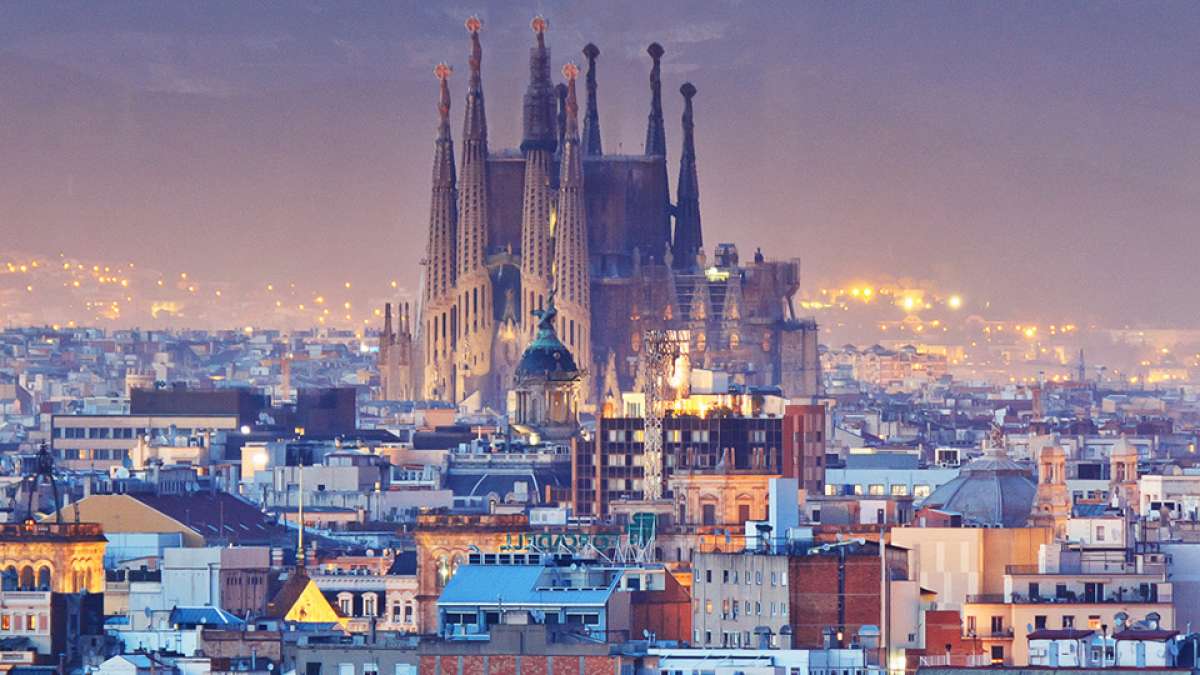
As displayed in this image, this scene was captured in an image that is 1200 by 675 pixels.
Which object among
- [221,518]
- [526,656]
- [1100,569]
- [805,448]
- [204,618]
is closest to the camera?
[526,656]

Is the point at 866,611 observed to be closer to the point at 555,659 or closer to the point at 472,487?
the point at 555,659

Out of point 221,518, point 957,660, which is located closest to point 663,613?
point 957,660

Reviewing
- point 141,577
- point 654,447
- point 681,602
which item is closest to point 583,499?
point 654,447

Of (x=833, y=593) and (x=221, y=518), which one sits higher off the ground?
(x=221, y=518)

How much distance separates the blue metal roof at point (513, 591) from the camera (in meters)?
80.4

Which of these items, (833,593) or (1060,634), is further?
(833,593)

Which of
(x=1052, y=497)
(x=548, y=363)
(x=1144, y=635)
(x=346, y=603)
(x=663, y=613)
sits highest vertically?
(x=548, y=363)

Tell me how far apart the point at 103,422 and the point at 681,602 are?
99.0 metres

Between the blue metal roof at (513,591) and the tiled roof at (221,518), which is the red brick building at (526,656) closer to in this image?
the blue metal roof at (513,591)

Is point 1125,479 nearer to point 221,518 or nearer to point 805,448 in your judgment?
point 805,448

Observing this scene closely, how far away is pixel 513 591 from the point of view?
81.1m

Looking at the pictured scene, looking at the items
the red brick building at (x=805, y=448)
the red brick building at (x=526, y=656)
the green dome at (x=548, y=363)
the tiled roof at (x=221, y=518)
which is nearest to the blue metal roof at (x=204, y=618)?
the red brick building at (x=526, y=656)

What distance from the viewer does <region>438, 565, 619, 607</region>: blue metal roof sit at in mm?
80438

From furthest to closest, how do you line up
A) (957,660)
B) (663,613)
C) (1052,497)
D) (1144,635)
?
(1052,497) → (663,613) → (957,660) → (1144,635)
